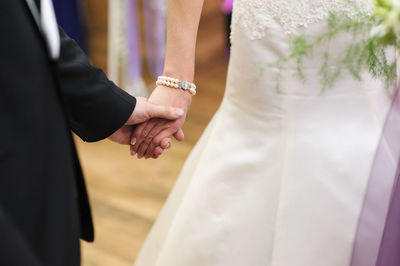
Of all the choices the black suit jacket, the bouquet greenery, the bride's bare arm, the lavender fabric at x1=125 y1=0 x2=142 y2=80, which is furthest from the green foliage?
the lavender fabric at x1=125 y1=0 x2=142 y2=80

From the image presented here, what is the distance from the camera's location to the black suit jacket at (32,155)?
618 millimetres

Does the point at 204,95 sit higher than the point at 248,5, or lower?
lower

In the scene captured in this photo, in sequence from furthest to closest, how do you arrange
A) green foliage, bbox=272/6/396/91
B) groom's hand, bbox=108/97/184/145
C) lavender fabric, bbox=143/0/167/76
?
1. lavender fabric, bbox=143/0/167/76
2. groom's hand, bbox=108/97/184/145
3. green foliage, bbox=272/6/396/91

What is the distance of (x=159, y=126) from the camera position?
110 centimetres

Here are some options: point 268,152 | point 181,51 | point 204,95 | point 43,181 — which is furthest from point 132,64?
point 43,181

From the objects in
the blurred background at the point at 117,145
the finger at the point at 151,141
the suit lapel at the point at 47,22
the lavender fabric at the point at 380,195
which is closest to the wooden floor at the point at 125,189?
the blurred background at the point at 117,145

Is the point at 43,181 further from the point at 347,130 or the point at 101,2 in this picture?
the point at 101,2

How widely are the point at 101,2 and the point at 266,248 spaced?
2428 mm

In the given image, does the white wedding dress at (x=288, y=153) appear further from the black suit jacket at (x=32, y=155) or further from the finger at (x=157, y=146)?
the black suit jacket at (x=32, y=155)

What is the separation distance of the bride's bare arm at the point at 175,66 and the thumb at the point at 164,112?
23 mm

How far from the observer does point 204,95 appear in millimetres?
2922

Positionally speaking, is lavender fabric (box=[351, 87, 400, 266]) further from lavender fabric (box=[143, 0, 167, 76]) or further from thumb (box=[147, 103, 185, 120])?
lavender fabric (box=[143, 0, 167, 76])

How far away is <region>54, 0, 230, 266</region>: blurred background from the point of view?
180cm

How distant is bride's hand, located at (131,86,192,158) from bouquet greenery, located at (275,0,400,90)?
27 centimetres
